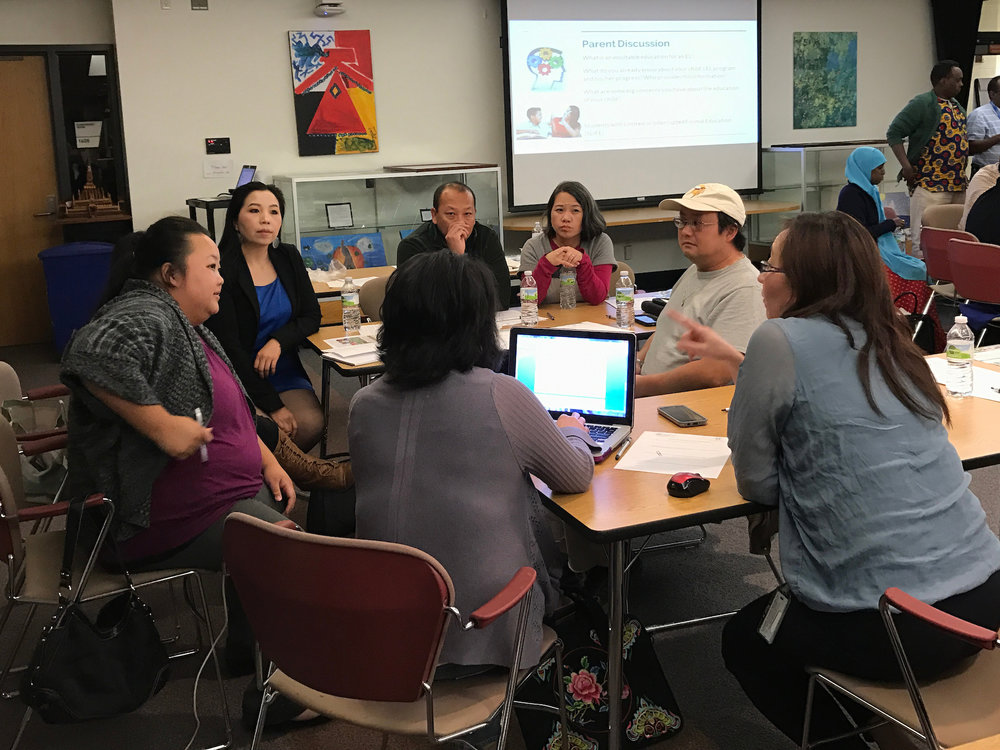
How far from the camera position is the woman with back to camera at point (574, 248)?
4.25 m

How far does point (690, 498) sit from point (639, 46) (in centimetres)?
686

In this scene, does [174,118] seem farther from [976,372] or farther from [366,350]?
[976,372]

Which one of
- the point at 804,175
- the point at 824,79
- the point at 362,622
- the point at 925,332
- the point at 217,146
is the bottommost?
the point at 925,332

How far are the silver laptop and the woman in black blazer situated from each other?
139cm

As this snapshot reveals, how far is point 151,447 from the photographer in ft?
7.53

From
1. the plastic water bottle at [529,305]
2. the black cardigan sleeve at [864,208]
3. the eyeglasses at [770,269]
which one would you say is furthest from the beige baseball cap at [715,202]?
the black cardigan sleeve at [864,208]

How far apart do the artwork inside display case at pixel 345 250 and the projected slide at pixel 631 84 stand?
160cm

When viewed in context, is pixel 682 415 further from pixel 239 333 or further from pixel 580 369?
pixel 239 333

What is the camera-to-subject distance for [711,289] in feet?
9.93

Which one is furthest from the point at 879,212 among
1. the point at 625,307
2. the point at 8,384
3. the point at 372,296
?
the point at 8,384

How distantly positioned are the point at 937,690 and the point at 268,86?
666 centimetres

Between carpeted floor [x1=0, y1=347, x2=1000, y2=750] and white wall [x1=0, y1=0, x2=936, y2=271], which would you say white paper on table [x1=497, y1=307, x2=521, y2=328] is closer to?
carpeted floor [x1=0, y1=347, x2=1000, y2=750]

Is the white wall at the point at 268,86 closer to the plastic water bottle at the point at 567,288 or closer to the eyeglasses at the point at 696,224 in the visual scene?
the plastic water bottle at the point at 567,288

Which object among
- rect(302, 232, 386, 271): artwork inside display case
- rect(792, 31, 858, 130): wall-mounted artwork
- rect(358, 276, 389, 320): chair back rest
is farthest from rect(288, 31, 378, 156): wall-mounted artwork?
rect(792, 31, 858, 130): wall-mounted artwork
